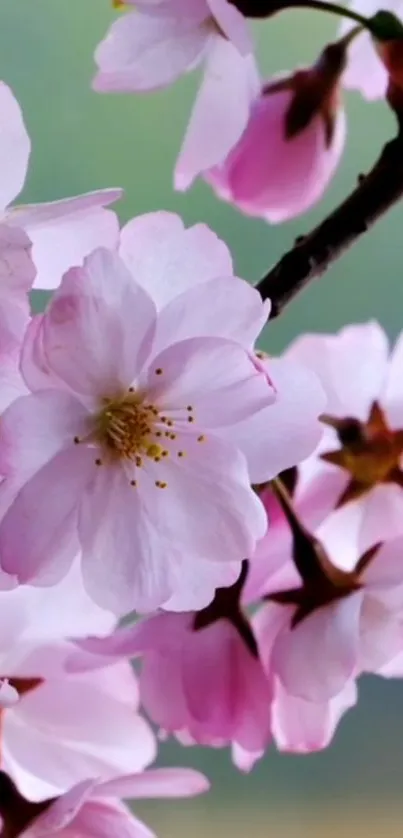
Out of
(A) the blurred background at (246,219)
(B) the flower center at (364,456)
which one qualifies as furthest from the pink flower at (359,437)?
(A) the blurred background at (246,219)

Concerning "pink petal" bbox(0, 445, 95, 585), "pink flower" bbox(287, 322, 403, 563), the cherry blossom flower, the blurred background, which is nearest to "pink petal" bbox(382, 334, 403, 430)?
"pink flower" bbox(287, 322, 403, 563)

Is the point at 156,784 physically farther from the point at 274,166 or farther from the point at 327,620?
the point at 274,166

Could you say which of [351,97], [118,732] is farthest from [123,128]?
[118,732]

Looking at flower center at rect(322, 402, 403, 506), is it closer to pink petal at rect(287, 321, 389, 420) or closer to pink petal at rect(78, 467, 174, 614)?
pink petal at rect(287, 321, 389, 420)

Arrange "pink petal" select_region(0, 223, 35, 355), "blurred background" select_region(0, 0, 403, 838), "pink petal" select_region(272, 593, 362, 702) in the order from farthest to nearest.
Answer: "blurred background" select_region(0, 0, 403, 838) < "pink petal" select_region(272, 593, 362, 702) < "pink petal" select_region(0, 223, 35, 355)

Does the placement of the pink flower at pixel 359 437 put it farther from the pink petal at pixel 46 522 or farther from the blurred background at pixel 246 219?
the blurred background at pixel 246 219

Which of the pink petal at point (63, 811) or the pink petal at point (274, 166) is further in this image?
the pink petal at point (274, 166)

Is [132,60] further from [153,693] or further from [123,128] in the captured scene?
[123,128]
